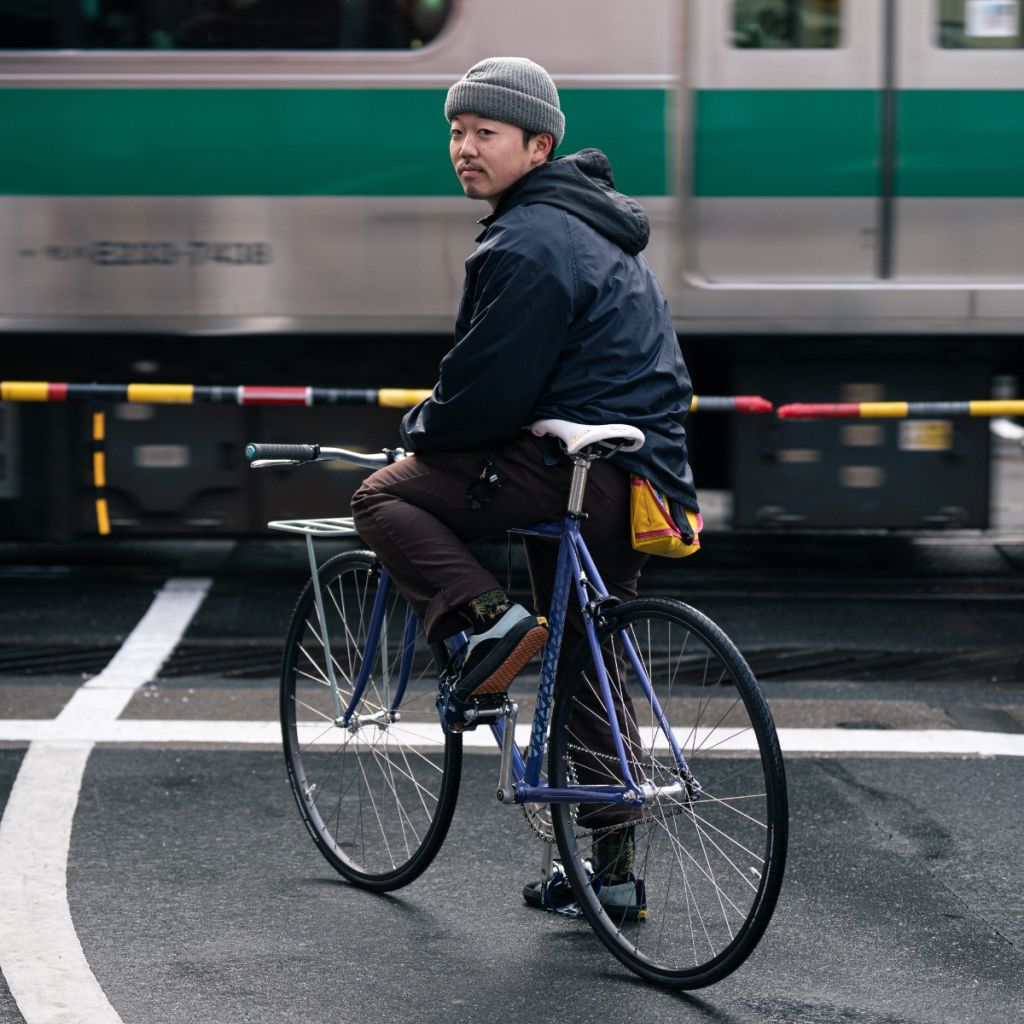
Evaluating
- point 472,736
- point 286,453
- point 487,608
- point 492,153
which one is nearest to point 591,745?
point 487,608

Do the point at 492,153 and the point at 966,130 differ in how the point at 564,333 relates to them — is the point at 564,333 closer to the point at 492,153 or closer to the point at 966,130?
the point at 492,153

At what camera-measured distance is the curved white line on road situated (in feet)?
12.4

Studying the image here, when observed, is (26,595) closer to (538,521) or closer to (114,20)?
(114,20)

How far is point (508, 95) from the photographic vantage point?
377cm

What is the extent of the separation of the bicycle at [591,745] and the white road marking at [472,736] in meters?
1.05

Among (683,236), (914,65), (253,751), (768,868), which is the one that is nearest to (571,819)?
(768,868)

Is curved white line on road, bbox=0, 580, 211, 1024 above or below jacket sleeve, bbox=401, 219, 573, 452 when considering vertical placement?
below

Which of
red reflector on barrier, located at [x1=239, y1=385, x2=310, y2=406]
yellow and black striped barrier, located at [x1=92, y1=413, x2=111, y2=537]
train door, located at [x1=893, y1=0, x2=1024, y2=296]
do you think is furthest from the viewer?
yellow and black striped barrier, located at [x1=92, y1=413, x2=111, y2=537]

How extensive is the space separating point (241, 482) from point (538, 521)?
441 centimetres

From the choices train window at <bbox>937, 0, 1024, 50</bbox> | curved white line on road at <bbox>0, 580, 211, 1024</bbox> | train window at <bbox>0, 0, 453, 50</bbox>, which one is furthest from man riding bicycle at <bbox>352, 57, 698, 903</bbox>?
train window at <bbox>937, 0, 1024, 50</bbox>

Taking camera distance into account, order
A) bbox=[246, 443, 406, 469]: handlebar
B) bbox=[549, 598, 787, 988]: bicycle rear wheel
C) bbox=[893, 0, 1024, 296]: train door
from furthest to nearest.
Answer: bbox=[893, 0, 1024, 296]: train door → bbox=[246, 443, 406, 469]: handlebar → bbox=[549, 598, 787, 988]: bicycle rear wheel

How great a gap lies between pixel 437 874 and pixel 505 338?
1.50 meters

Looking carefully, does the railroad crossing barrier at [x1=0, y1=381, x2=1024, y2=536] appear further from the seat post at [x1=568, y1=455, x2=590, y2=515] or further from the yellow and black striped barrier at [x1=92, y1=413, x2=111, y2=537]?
the seat post at [x1=568, y1=455, x2=590, y2=515]

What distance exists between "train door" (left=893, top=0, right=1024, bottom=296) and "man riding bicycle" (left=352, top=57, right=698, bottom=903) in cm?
409
